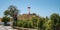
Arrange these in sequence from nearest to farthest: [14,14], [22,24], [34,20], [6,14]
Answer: [34,20] < [22,24] < [14,14] < [6,14]

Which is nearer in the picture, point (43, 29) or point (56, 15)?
point (56, 15)

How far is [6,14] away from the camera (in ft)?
180

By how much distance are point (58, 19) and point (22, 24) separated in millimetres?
17324

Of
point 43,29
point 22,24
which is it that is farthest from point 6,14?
point 43,29

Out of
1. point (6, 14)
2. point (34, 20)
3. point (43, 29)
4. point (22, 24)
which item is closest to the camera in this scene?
point (43, 29)

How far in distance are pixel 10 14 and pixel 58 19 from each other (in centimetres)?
3838

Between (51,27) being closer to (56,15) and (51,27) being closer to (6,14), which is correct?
(56,15)

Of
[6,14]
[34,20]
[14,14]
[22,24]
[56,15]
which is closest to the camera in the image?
[56,15]

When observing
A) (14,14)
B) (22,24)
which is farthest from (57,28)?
(14,14)

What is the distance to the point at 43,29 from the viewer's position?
1791 centimetres

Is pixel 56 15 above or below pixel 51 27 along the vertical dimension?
above

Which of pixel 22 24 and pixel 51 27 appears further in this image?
pixel 22 24

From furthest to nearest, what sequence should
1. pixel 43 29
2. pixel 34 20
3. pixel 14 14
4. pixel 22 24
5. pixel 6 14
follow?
pixel 6 14 < pixel 14 14 < pixel 22 24 < pixel 34 20 < pixel 43 29

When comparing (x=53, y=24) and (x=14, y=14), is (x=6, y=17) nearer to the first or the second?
(x=14, y=14)
